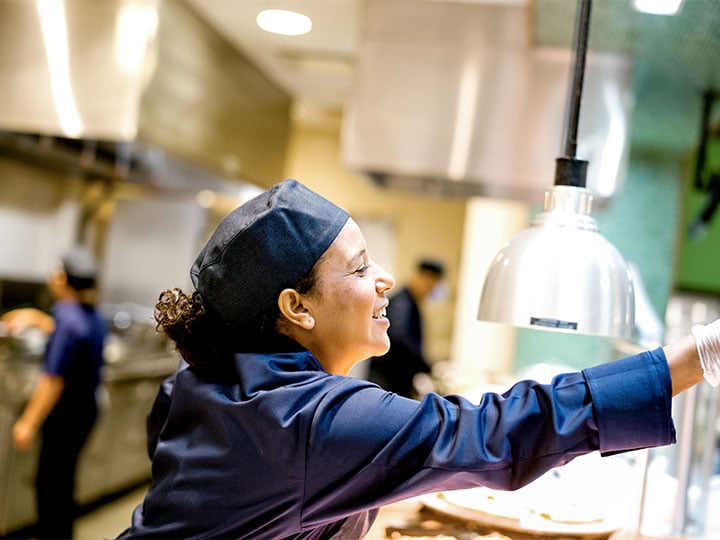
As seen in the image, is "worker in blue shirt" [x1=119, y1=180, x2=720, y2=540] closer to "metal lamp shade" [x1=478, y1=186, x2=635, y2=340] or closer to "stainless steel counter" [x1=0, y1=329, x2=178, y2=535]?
"metal lamp shade" [x1=478, y1=186, x2=635, y2=340]

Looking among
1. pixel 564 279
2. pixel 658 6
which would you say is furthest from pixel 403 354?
pixel 564 279

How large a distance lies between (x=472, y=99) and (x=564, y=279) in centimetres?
205

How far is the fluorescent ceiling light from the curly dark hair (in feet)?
5.74

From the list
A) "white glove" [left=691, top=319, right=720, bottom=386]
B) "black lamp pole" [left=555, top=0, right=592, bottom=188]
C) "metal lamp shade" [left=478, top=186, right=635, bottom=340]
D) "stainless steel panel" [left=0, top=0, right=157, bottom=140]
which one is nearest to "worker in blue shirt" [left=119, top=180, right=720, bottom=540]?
"white glove" [left=691, top=319, right=720, bottom=386]

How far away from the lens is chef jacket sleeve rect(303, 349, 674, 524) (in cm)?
114

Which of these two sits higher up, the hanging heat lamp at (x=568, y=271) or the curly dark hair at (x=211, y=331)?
the hanging heat lamp at (x=568, y=271)

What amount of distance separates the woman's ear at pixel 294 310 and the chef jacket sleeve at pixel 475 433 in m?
0.16

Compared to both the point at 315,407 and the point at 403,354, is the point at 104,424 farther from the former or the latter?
the point at 315,407

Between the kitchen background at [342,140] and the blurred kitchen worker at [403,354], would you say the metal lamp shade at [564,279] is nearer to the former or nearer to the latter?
the kitchen background at [342,140]

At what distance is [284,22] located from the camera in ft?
14.7

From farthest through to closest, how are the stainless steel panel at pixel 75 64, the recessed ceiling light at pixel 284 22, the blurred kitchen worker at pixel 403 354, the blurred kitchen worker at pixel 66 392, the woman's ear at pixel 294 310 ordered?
the blurred kitchen worker at pixel 403 354, the recessed ceiling light at pixel 284 22, the blurred kitchen worker at pixel 66 392, the stainless steel panel at pixel 75 64, the woman's ear at pixel 294 310

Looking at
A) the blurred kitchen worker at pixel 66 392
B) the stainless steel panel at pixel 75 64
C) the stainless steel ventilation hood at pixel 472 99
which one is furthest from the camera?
the blurred kitchen worker at pixel 66 392

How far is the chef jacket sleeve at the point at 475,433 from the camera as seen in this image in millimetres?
1138

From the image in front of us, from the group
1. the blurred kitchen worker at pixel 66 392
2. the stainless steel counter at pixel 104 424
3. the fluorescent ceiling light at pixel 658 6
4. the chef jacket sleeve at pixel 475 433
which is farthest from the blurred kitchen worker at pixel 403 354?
the chef jacket sleeve at pixel 475 433
